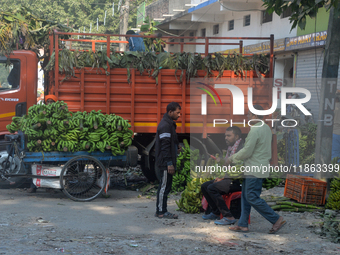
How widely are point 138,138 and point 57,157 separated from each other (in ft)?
6.01

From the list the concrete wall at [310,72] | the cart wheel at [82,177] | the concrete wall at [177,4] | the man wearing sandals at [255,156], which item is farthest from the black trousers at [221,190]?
→ the concrete wall at [177,4]

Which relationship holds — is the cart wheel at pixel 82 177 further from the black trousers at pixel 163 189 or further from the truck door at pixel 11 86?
the truck door at pixel 11 86

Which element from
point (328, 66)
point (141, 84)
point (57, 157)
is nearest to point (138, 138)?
point (141, 84)

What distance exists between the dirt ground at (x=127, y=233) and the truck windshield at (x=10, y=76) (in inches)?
89.8

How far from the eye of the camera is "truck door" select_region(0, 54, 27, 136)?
25.7 feet

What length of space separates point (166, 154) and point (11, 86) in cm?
382

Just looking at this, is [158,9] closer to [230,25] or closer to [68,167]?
[230,25]

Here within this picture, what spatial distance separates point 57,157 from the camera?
7.14m

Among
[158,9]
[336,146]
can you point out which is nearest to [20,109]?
[336,146]

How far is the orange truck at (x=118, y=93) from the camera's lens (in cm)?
774

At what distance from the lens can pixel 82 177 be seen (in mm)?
7219

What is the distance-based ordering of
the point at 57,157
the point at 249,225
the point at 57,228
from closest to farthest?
the point at 57,228
the point at 249,225
the point at 57,157

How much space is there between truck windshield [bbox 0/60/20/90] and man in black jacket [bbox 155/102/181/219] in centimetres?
350

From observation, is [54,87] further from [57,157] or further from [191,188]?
[191,188]
